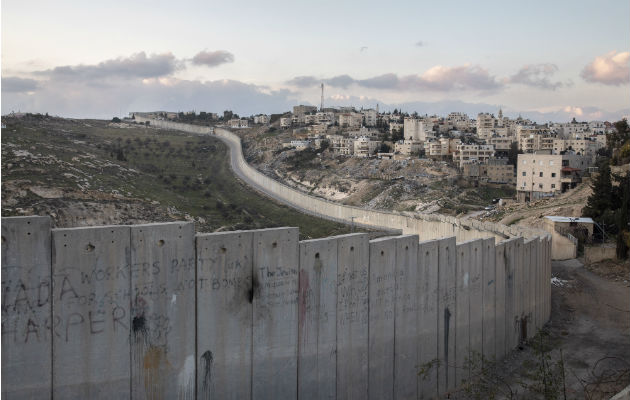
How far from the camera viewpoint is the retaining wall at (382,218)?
26.9m

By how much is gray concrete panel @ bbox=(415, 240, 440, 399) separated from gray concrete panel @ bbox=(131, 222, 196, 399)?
635cm

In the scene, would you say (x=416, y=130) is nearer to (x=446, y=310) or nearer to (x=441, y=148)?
(x=441, y=148)

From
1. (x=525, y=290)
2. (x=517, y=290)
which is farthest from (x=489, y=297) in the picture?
(x=525, y=290)

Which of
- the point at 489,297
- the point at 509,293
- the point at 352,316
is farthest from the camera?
the point at 509,293

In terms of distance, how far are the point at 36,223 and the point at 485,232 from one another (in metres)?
22.0

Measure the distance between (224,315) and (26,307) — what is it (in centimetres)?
340

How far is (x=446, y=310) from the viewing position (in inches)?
613

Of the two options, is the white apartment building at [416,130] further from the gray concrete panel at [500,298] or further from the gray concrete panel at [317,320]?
→ the gray concrete panel at [317,320]

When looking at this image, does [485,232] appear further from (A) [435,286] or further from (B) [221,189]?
(B) [221,189]

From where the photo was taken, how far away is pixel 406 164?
98.2 metres

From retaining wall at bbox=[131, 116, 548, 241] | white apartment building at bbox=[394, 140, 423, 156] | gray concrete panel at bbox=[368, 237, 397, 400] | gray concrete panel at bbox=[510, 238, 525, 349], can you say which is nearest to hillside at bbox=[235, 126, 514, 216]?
retaining wall at bbox=[131, 116, 548, 241]

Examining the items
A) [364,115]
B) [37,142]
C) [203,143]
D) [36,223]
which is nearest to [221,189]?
[37,142]

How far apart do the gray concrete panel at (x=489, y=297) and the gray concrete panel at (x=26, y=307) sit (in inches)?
475

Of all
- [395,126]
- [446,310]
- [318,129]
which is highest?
[395,126]
